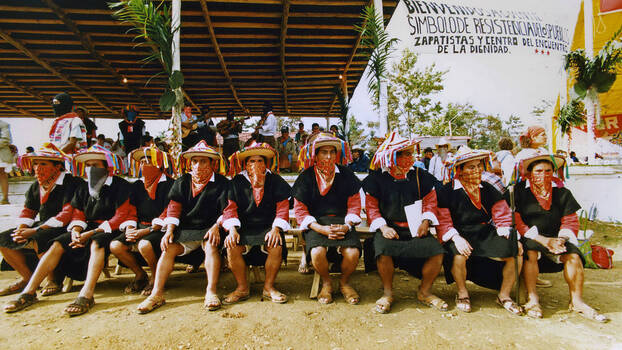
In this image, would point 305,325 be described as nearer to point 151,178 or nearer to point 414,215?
point 414,215

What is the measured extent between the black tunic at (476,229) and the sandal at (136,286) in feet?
11.2

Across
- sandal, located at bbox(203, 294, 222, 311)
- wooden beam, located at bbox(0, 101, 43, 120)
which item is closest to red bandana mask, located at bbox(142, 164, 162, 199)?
sandal, located at bbox(203, 294, 222, 311)

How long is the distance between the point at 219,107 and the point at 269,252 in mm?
10890

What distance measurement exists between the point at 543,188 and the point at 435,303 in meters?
1.60

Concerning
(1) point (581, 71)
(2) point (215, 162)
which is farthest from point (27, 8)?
(1) point (581, 71)

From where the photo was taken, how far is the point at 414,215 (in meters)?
3.20

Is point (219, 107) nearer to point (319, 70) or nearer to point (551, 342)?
point (319, 70)

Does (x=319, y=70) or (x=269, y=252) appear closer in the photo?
(x=269, y=252)

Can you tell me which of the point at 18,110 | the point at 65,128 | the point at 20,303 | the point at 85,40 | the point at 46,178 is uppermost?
the point at 85,40

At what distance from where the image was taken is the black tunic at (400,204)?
3.03 meters

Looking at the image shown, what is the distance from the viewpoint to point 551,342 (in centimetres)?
235

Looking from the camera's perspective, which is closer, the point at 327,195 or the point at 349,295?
the point at 349,295

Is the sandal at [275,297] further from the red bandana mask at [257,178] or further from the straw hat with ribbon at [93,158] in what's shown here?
the straw hat with ribbon at [93,158]

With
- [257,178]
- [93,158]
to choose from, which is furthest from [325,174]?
[93,158]
